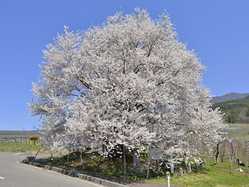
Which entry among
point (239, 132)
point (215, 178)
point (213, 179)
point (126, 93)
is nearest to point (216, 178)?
point (215, 178)

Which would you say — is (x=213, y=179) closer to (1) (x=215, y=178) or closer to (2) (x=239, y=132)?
(1) (x=215, y=178)

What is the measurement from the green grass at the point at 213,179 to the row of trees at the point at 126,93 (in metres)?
1.39

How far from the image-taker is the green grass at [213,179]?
2379 cm

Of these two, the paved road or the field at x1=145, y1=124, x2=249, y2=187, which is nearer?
the paved road

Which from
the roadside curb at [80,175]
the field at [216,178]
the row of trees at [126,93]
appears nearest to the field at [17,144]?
the roadside curb at [80,175]

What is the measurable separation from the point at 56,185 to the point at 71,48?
37.2ft

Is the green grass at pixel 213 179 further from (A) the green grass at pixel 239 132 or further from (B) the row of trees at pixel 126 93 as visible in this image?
(A) the green grass at pixel 239 132

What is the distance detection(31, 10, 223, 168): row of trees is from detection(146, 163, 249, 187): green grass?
1390mm

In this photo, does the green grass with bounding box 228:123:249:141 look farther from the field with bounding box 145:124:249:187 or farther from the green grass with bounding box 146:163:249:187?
the green grass with bounding box 146:163:249:187

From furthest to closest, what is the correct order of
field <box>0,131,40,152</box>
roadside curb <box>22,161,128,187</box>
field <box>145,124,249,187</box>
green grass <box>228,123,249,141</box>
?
field <box>0,131,40,152</box>
green grass <box>228,123,249,141</box>
field <box>145,124,249,187</box>
roadside curb <box>22,161,128,187</box>

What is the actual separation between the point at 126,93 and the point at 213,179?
22.0 feet

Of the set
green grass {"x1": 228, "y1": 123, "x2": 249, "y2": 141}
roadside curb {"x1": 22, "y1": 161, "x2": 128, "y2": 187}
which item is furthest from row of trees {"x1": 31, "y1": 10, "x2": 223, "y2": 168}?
green grass {"x1": 228, "y1": 123, "x2": 249, "y2": 141}

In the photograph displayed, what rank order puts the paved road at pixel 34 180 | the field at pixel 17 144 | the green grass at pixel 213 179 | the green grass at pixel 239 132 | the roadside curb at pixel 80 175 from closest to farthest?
the paved road at pixel 34 180 < the roadside curb at pixel 80 175 < the green grass at pixel 213 179 < the green grass at pixel 239 132 < the field at pixel 17 144

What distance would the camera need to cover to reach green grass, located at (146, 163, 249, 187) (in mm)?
23789
